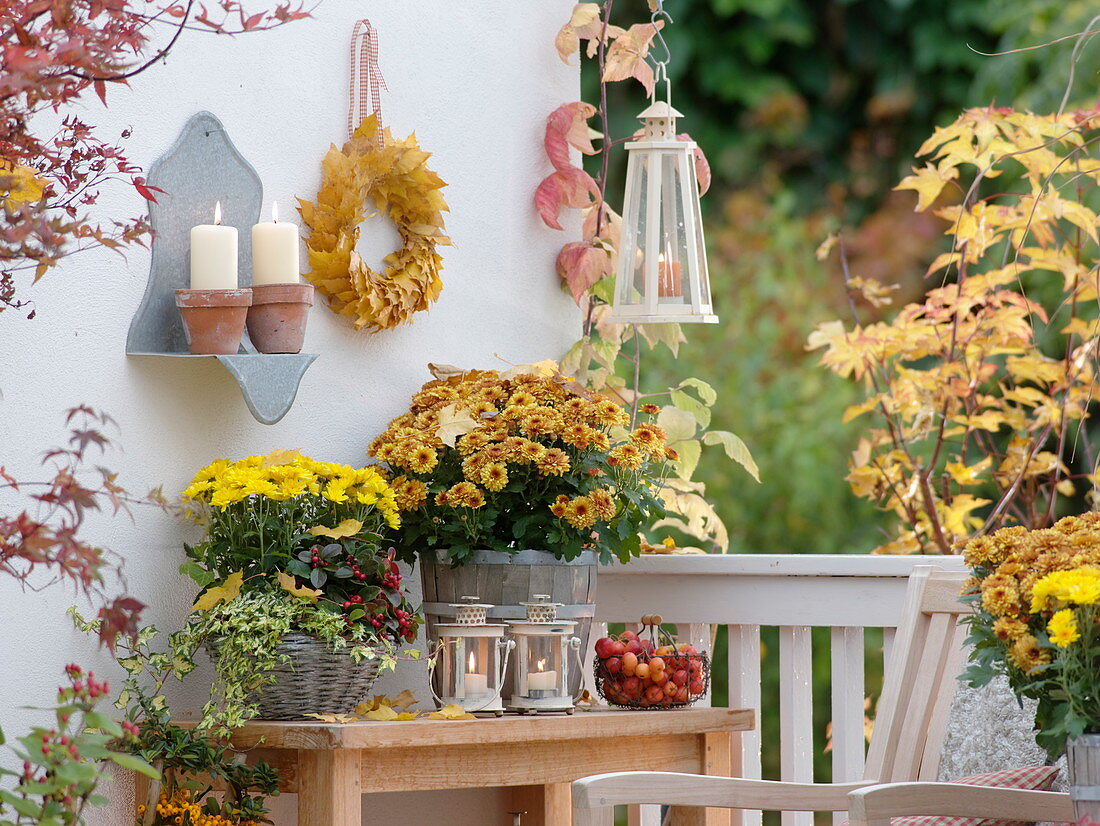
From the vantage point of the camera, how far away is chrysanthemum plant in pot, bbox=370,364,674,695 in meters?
2.13

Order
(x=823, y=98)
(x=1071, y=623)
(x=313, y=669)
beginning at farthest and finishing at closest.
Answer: (x=823, y=98) → (x=313, y=669) → (x=1071, y=623)

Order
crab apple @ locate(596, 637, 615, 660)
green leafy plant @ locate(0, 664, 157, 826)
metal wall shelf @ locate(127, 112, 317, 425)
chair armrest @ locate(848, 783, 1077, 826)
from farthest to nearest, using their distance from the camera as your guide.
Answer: crab apple @ locate(596, 637, 615, 660) → metal wall shelf @ locate(127, 112, 317, 425) → chair armrest @ locate(848, 783, 1077, 826) → green leafy plant @ locate(0, 664, 157, 826)

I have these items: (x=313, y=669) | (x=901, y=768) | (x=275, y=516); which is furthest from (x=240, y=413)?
(x=901, y=768)

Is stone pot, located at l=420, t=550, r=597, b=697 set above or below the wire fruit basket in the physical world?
above

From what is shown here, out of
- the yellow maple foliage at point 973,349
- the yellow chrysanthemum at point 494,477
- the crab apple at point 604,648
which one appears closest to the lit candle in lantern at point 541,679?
the crab apple at point 604,648

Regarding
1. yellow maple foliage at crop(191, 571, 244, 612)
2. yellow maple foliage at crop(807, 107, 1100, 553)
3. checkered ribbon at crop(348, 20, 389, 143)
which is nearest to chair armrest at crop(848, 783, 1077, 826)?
yellow maple foliage at crop(191, 571, 244, 612)

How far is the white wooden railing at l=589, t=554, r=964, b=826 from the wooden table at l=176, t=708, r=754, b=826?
0.55 ft

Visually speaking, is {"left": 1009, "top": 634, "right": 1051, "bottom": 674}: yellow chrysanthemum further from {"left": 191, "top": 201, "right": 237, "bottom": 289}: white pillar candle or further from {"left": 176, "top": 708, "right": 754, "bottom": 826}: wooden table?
{"left": 191, "top": 201, "right": 237, "bottom": 289}: white pillar candle

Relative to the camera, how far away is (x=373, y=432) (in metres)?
2.38

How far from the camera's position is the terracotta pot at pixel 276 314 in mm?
2057

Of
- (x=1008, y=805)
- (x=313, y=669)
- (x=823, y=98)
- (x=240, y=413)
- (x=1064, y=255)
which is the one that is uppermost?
(x=823, y=98)

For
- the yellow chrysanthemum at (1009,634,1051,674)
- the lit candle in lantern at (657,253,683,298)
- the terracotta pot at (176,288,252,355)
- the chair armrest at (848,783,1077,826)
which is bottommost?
the chair armrest at (848,783,1077,826)

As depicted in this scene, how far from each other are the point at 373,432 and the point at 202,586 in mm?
513

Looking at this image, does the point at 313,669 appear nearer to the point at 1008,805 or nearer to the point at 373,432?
the point at 373,432
